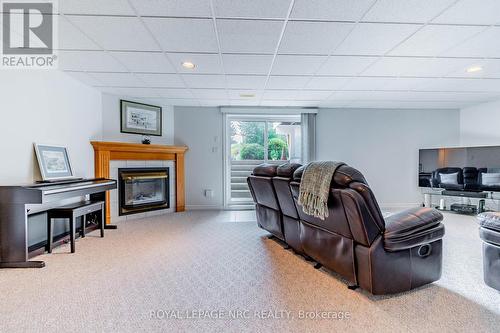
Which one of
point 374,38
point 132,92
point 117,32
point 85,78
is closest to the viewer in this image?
point 117,32

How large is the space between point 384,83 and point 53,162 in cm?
473

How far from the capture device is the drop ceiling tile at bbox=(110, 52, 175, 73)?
2.65 metres

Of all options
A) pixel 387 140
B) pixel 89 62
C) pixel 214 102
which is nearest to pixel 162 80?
pixel 89 62

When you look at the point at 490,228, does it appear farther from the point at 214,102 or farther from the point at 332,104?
the point at 214,102

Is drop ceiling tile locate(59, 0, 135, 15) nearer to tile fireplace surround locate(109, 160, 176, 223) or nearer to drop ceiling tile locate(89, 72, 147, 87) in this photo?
drop ceiling tile locate(89, 72, 147, 87)

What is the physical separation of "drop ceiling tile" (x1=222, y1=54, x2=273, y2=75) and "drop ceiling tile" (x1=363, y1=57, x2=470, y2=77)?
4.39 ft

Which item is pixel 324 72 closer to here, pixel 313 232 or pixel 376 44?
pixel 376 44

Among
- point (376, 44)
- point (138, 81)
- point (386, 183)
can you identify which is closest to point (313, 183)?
point (376, 44)

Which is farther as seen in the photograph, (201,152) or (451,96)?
(201,152)

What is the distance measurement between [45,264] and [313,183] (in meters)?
2.74

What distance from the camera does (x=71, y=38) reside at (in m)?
2.31

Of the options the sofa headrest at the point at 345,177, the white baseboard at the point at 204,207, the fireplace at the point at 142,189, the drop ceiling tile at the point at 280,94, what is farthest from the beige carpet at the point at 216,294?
the drop ceiling tile at the point at 280,94

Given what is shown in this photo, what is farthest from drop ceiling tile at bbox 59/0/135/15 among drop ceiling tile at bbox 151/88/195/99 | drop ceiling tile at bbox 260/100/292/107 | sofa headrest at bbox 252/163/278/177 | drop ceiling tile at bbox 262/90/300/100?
drop ceiling tile at bbox 260/100/292/107

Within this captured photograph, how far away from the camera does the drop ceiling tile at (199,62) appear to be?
8.79ft
